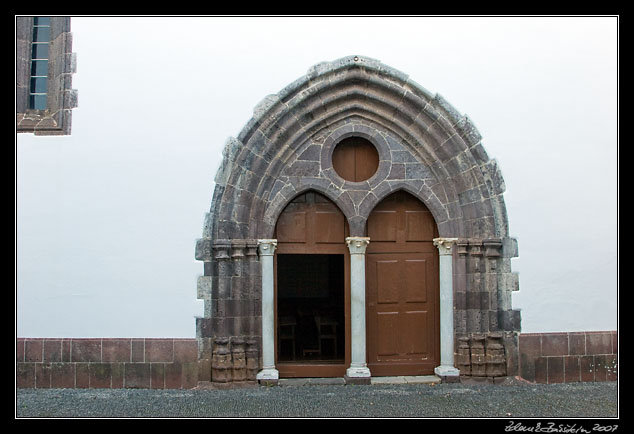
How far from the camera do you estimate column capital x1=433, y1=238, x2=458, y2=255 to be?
20.8 ft

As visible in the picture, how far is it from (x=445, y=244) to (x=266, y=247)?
1.79m

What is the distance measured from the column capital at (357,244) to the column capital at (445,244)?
725 millimetres

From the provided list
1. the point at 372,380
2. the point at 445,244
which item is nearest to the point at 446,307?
the point at 445,244

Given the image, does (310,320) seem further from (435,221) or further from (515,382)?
(515,382)

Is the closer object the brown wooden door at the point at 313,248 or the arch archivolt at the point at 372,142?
the arch archivolt at the point at 372,142

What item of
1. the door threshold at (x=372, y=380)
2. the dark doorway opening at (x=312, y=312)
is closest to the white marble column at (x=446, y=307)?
the door threshold at (x=372, y=380)

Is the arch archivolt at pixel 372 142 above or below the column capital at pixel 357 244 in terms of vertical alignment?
above

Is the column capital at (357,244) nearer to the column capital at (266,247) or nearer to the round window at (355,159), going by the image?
the round window at (355,159)

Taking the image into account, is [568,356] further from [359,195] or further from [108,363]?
[108,363]

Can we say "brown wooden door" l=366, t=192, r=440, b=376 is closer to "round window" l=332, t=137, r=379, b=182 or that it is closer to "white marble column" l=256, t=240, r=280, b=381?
"round window" l=332, t=137, r=379, b=182

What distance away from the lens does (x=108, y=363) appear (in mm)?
6012

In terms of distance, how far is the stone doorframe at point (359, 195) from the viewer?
20.0 feet

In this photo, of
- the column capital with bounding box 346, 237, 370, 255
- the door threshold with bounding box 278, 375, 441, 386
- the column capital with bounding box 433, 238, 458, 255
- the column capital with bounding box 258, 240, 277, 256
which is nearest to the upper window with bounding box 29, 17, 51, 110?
the column capital with bounding box 258, 240, 277, 256

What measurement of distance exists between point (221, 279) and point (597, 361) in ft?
12.5
